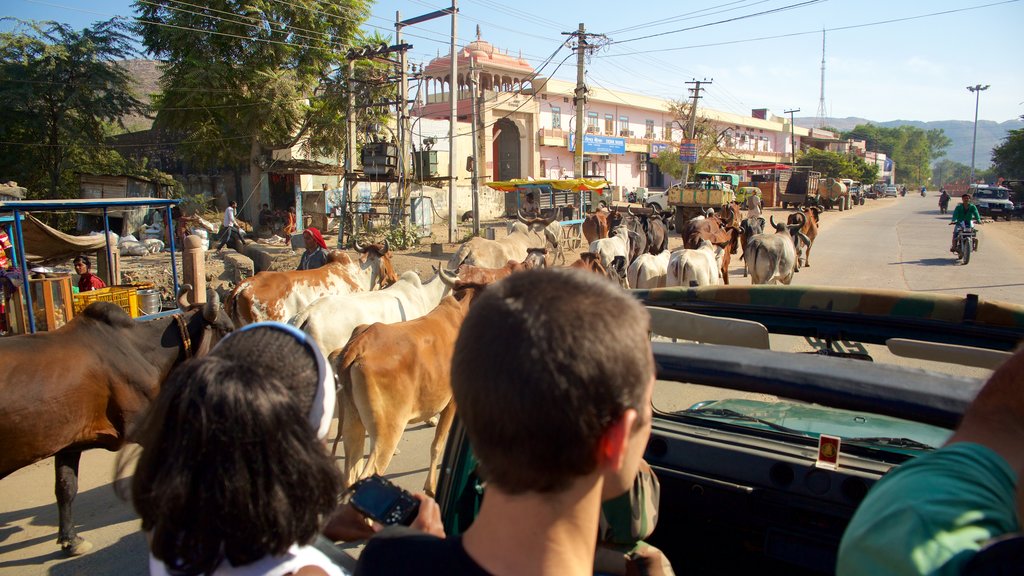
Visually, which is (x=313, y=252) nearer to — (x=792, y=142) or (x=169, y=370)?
(x=169, y=370)

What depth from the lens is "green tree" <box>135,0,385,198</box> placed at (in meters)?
25.3

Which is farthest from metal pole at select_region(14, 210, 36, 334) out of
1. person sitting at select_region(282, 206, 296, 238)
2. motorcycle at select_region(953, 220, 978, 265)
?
motorcycle at select_region(953, 220, 978, 265)

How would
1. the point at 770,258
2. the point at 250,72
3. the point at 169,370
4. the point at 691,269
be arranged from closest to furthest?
the point at 169,370 → the point at 691,269 → the point at 770,258 → the point at 250,72

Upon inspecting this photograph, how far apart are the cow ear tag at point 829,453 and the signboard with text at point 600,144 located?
40.6 meters

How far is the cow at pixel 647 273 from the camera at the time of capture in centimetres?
1054

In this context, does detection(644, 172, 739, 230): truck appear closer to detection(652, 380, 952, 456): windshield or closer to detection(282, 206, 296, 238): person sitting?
detection(282, 206, 296, 238): person sitting

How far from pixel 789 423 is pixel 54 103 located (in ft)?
97.3

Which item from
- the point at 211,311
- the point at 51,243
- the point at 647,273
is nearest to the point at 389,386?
the point at 211,311

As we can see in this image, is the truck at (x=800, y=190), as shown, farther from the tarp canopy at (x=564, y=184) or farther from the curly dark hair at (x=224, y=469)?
the curly dark hair at (x=224, y=469)

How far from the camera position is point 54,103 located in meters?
24.6

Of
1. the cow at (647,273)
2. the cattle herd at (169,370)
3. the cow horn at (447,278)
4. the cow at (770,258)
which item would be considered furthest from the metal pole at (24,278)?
the cow at (770,258)

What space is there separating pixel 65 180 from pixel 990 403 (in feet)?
99.9

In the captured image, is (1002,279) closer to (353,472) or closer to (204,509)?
(353,472)

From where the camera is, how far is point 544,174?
42156mm
